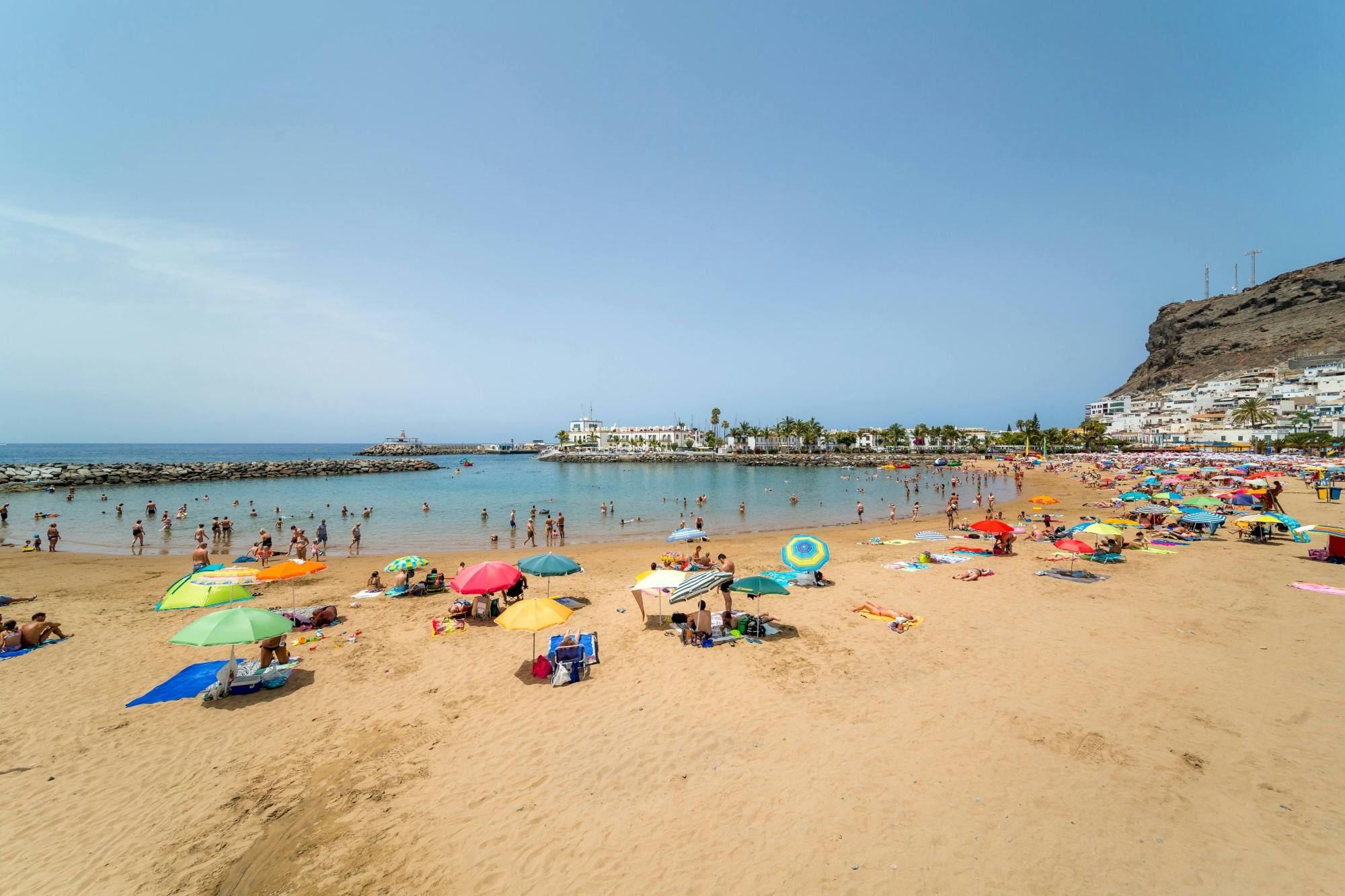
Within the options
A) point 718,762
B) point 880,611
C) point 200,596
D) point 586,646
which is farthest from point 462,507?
point 718,762

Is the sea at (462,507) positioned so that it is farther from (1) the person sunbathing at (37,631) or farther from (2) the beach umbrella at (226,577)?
(2) the beach umbrella at (226,577)

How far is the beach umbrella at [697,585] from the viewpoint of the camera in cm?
1037

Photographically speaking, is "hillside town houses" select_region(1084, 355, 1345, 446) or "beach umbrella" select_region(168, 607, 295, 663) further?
"hillside town houses" select_region(1084, 355, 1345, 446)

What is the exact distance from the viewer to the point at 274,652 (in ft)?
32.2

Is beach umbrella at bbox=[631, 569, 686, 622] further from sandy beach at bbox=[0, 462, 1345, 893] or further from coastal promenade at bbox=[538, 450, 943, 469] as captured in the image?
coastal promenade at bbox=[538, 450, 943, 469]

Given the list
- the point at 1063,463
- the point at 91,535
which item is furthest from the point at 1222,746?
the point at 1063,463

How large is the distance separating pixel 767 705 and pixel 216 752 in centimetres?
778

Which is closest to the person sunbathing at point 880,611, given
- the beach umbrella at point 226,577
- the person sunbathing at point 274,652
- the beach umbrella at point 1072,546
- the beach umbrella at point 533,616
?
the beach umbrella at point 1072,546

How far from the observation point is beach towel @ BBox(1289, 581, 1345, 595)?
12.9 metres

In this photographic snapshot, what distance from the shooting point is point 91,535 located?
28734mm

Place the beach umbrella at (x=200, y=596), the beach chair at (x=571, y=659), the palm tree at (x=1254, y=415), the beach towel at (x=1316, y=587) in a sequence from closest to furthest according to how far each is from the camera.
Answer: the beach chair at (x=571, y=659) < the beach umbrella at (x=200, y=596) < the beach towel at (x=1316, y=587) < the palm tree at (x=1254, y=415)

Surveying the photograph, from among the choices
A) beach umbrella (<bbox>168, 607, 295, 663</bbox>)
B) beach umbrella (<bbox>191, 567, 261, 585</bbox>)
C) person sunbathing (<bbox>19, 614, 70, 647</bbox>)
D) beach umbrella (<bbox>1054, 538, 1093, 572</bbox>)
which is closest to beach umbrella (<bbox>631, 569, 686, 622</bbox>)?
beach umbrella (<bbox>168, 607, 295, 663</bbox>)

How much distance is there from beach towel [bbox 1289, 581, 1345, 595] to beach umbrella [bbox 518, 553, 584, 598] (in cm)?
1825

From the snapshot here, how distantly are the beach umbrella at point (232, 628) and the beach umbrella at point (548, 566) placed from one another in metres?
5.00
